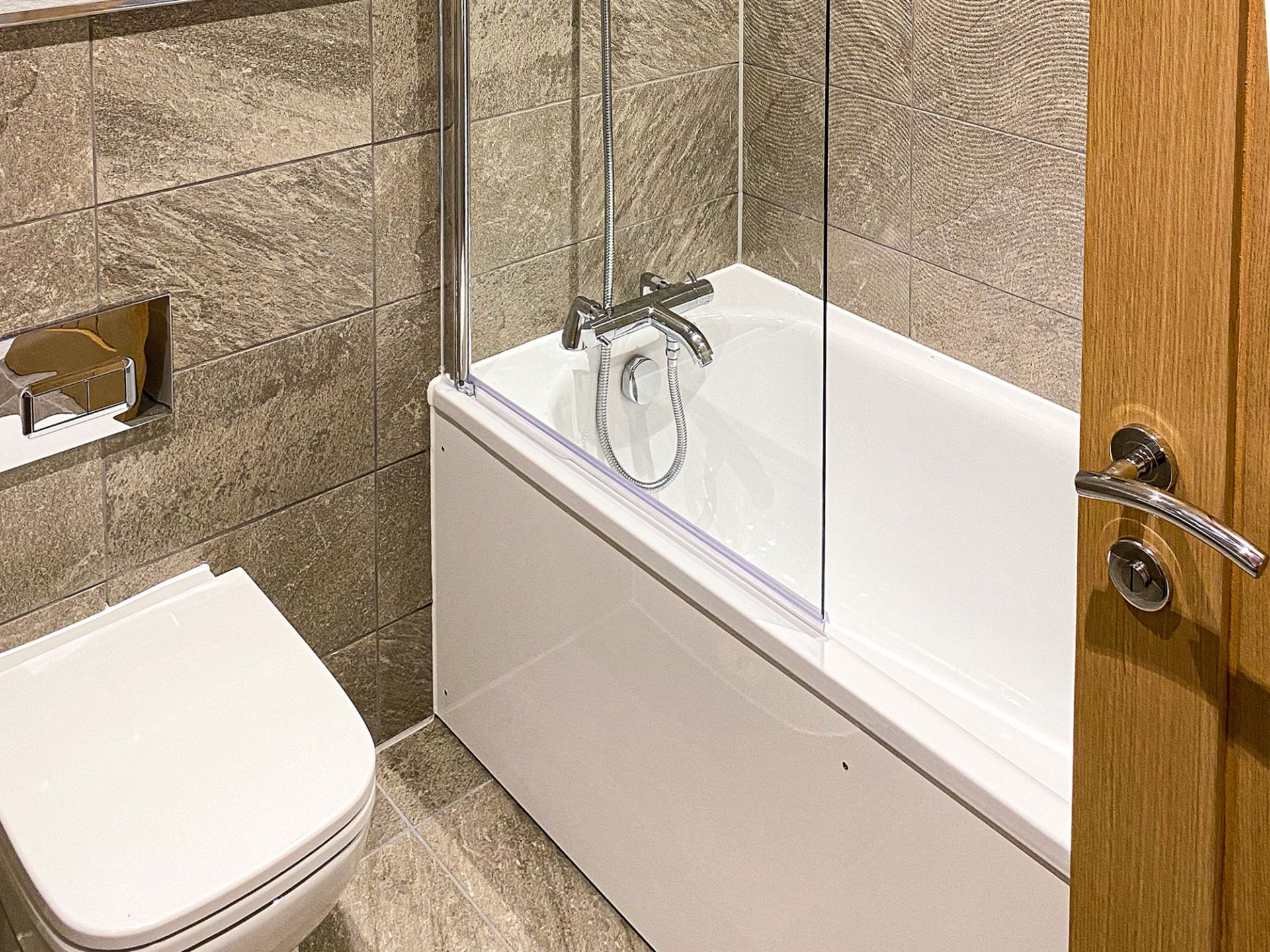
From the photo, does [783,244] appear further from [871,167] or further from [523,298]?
[871,167]

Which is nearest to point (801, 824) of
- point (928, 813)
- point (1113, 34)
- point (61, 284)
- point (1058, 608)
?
point (928, 813)

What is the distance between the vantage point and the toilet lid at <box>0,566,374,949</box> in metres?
1.36

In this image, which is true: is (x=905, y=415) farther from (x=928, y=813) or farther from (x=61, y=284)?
(x=61, y=284)

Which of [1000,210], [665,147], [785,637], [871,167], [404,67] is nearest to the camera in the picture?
[785,637]

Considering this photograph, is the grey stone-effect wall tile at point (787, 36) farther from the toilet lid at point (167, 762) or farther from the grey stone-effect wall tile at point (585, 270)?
the toilet lid at point (167, 762)

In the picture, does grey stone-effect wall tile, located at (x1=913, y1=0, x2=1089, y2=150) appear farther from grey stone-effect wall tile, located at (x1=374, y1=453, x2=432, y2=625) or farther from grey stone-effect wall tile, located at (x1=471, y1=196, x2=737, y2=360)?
grey stone-effect wall tile, located at (x1=374, y1=453, x2=432, y2=625)

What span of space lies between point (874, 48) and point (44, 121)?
3.81ft

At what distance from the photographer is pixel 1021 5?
180 cm

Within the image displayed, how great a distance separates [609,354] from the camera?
1.70m

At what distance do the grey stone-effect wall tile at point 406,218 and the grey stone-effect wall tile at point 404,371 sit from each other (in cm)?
3

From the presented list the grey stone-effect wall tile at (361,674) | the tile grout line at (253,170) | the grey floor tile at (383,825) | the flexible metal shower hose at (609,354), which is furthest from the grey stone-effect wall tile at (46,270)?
the grey floor tile at (383,825)

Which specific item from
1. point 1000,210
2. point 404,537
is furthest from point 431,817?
point 1000,210

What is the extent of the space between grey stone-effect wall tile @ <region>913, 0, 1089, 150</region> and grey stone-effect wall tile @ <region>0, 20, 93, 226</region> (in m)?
1.14

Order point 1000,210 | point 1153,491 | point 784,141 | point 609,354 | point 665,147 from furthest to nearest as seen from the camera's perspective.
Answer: point 1000,210 → point 609,354 → point 665,147 → point 784,141 → point 1153,491
